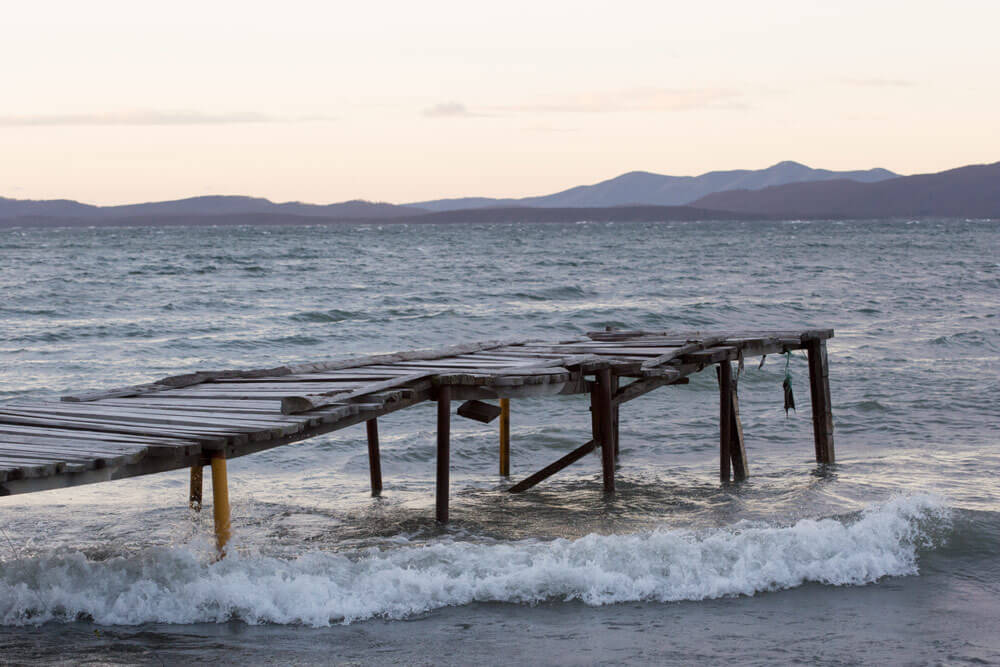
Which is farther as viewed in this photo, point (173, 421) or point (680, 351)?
point (680, 351)

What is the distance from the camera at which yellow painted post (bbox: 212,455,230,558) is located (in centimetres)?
777

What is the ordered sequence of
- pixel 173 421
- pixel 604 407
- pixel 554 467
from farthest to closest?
1. pixel 554 467
2. pixel 604 407
3. pixel 173 421

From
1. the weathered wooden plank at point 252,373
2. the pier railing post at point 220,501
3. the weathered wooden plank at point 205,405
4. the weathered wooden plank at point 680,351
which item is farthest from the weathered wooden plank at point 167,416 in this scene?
the weathered wooden plank at point 680,351

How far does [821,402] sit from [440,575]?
669cm

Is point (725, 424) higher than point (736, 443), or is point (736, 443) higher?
point (725, 424)

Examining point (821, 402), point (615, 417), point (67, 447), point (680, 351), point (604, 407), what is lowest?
point (615, 417)

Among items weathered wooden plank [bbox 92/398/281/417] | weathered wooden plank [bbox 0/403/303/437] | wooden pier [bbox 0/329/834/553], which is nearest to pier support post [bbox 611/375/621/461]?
wooden pier [bbox 0/329/834/553]

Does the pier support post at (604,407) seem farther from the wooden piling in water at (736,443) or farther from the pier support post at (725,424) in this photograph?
the wooden piling in water at (736,443)

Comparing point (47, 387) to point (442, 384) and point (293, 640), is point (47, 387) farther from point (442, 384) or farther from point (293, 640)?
point (293, 640)

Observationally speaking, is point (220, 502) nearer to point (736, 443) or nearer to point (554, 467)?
point (554, 467)

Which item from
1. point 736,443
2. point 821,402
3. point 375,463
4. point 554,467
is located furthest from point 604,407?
point 821,402

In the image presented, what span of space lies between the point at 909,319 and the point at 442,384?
24.5 m

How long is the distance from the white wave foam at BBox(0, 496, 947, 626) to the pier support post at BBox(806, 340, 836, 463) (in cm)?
396

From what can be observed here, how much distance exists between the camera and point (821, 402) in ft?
43.5
